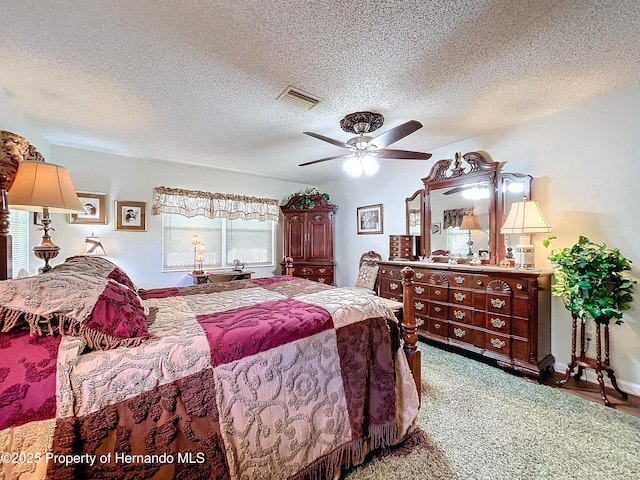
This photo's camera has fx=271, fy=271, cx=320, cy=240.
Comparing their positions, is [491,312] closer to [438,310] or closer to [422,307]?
[438,310]

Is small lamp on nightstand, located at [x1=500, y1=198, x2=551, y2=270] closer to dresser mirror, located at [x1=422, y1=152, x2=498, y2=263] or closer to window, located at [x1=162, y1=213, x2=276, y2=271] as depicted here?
dresser mirror, located at [x1=422, y1=152, x2=498, y2=263]

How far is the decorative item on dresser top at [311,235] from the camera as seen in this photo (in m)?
4.96

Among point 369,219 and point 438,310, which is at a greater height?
point 369,219

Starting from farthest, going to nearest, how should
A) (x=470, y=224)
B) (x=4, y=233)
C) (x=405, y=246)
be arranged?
(x=405, y=246) → (x=470, y=224) → (x=4, y=233)

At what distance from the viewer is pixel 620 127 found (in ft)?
7.39

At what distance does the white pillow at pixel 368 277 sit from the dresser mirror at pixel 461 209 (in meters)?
0.84

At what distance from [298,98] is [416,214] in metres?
2.37

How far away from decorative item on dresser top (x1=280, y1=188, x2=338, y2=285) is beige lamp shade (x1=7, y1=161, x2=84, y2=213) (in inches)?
138

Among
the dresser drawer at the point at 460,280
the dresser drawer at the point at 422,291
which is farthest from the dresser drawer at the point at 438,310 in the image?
the dresser drawer at the point at 460,280

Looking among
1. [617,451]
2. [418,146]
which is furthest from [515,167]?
[617,451]

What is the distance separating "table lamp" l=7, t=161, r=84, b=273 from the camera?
146cm

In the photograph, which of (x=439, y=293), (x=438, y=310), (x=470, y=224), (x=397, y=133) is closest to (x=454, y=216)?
(x=470, y=224)

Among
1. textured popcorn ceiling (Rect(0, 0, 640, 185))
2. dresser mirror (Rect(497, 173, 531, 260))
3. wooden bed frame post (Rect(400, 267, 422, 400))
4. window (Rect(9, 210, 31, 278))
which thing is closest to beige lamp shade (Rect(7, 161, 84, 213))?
textured popcorn ceiling (Rect(0, 0, 640, 185))

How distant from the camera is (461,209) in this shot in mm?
3297
